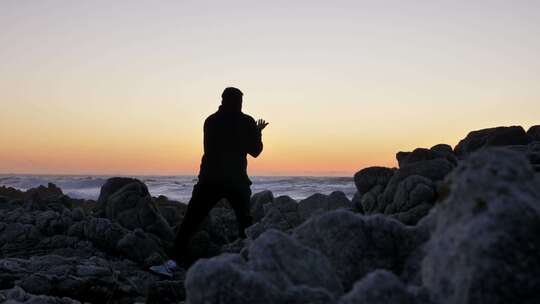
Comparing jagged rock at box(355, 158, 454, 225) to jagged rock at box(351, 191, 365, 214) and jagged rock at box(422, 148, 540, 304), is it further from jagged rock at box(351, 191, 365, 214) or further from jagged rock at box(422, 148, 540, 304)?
jagged rock at box(422, 148, 540, 304)

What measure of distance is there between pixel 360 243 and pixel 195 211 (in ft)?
23.0

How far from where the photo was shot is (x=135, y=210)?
39.0 ft

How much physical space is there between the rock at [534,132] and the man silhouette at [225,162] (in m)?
5.94

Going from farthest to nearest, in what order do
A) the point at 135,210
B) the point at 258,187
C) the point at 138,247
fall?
the point at 258,187 < the point at 135,210 < the point at 138,247

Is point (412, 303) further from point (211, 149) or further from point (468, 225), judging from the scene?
point (211, 149)

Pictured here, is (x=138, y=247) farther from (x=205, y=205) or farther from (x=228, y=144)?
(x=228, y=144)

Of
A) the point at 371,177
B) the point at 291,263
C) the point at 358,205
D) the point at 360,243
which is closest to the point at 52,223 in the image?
the point at 358,205

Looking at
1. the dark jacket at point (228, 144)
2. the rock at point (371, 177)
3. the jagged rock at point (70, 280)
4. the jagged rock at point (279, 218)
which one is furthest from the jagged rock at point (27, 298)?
the rock at point (371, 177)

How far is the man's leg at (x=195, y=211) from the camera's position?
952cm

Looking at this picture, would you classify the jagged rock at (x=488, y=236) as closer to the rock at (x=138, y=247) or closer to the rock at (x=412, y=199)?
the rock at (x=412, y=199)

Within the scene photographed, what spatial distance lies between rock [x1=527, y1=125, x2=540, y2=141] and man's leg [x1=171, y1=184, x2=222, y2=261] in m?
6.72

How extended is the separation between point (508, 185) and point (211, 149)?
784 centimetres

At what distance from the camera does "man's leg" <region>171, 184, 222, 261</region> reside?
9523mm

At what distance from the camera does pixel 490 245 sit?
173cm
